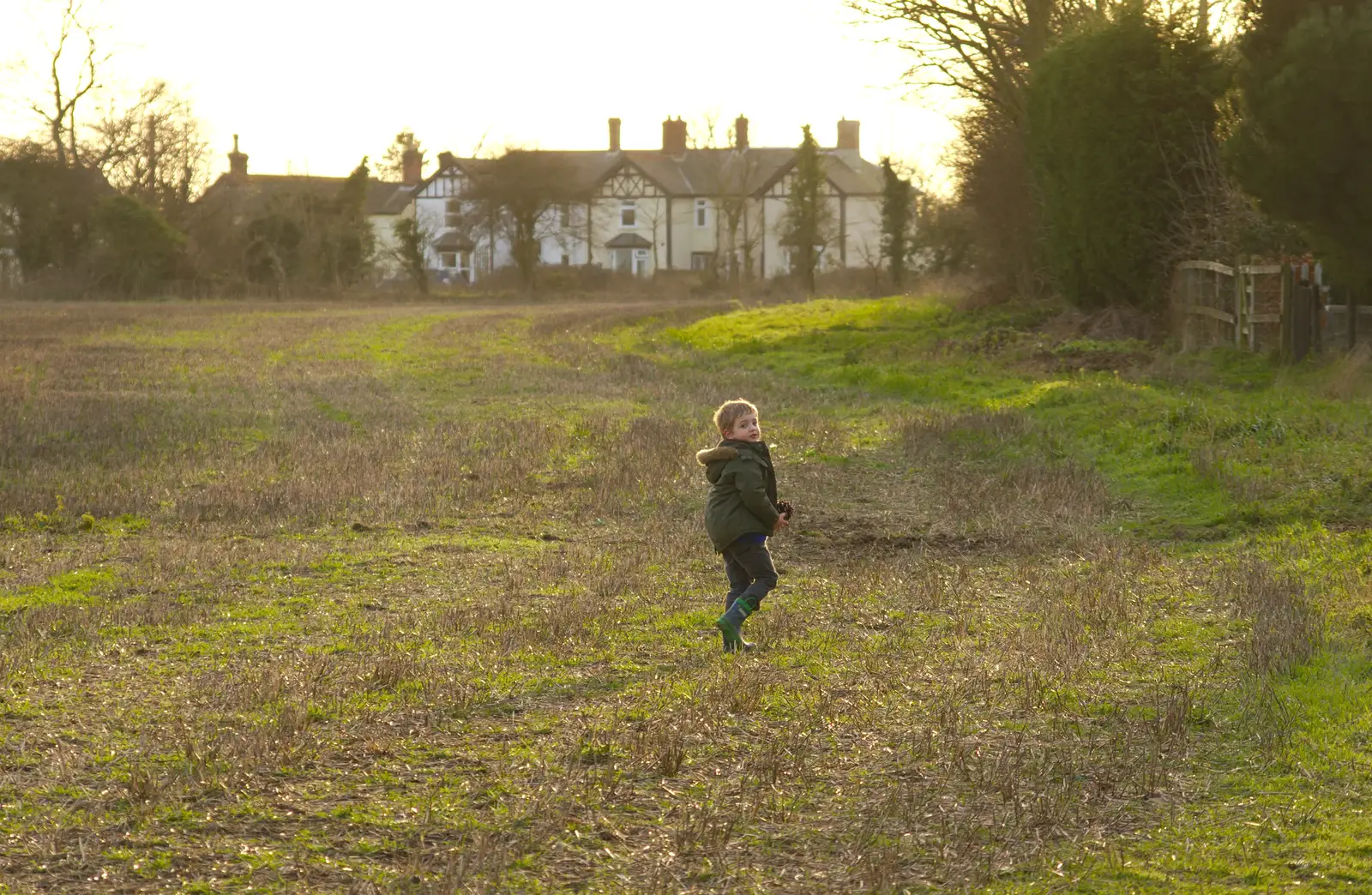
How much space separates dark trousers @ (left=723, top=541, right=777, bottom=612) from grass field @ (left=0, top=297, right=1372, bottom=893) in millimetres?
240

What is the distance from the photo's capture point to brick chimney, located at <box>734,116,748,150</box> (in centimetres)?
9450

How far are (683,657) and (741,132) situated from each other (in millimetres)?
89637

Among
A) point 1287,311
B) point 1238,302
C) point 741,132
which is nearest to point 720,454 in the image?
point 1287,311

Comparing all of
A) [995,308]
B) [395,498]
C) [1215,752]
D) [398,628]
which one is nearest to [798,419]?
[395,498]

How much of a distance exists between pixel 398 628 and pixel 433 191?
9298 cm

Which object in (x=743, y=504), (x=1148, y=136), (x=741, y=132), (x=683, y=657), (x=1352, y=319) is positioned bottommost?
(x=683, y=657)

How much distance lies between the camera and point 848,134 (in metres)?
100

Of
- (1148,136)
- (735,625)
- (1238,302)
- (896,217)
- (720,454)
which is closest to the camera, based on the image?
(735,625)

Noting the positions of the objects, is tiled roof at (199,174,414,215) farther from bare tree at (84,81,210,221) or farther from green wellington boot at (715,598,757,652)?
green wellington boot at (715,598,757,652)

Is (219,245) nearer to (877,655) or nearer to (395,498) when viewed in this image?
(395,498)

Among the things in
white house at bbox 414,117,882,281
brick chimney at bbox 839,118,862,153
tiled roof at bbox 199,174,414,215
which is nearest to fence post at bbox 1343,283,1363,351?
tiled roof at bbox 199,174,414,215

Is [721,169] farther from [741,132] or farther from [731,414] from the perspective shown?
[731,414]

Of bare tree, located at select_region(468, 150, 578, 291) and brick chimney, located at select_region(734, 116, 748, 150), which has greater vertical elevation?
brick chimney, located at select_region(734, 116, 748, 150)

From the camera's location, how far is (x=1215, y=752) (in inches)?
242
